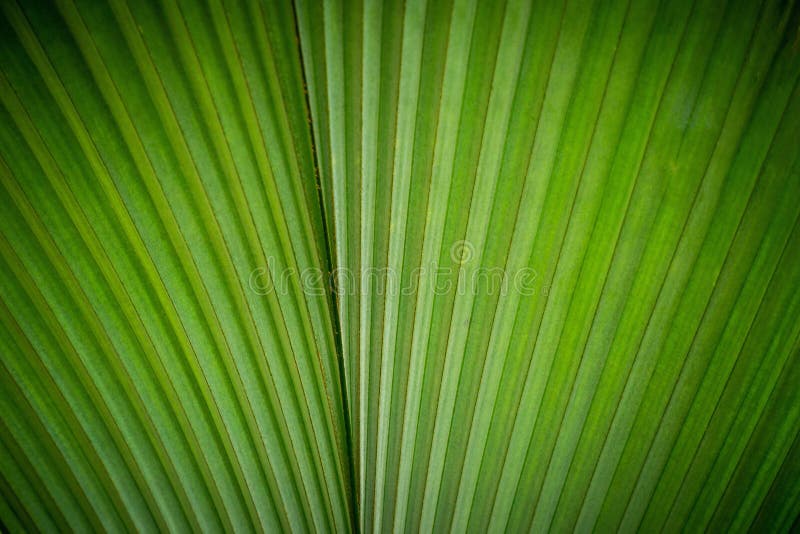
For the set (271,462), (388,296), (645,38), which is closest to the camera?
(645,38)

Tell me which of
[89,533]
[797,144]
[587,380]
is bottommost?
[89,533]

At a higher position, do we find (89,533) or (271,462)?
(271,462)

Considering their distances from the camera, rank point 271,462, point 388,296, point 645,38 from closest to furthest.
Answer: point 645,38 < point 388,296 < point 271,462

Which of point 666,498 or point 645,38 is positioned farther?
point 666,498

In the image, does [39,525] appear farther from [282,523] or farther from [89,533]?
[282,523]

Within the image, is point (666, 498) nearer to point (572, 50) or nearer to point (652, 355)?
point (652, 355)

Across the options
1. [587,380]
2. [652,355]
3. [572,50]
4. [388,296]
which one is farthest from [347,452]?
[572,50]

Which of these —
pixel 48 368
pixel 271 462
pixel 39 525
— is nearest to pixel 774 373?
pixel 271 462
